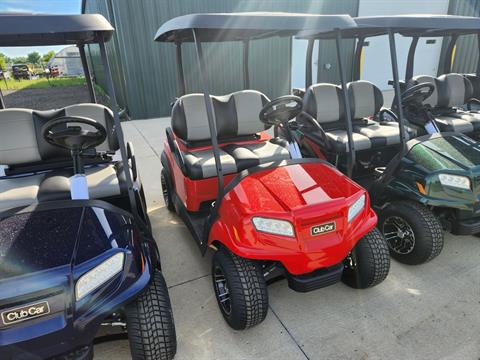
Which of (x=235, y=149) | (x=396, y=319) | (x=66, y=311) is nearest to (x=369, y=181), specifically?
(x=235, y=149)

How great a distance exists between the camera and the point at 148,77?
25.4 feet

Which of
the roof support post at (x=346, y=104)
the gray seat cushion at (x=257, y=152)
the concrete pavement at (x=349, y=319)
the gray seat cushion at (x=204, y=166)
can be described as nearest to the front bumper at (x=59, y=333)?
the concrete pavement at (x=349, y=319)

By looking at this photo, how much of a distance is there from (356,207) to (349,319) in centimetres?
66

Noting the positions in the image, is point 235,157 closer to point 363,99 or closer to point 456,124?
point 363,99

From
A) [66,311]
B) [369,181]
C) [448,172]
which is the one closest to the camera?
[66,311]

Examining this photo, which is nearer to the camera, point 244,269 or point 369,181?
point 244,269

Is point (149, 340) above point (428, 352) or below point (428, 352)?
above

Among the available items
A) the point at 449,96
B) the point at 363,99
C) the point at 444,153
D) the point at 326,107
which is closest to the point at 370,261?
the point at 444,153

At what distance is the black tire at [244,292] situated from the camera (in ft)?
5.56

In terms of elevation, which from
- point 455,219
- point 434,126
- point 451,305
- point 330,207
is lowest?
point 451,305

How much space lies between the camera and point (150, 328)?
146 cm

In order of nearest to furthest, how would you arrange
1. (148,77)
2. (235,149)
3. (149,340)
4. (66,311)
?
(66,311)
(149,340)
(235,149)
(148,77)

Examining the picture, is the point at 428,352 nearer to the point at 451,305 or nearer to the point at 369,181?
the point at 451,305

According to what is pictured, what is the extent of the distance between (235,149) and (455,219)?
5.71 ft
